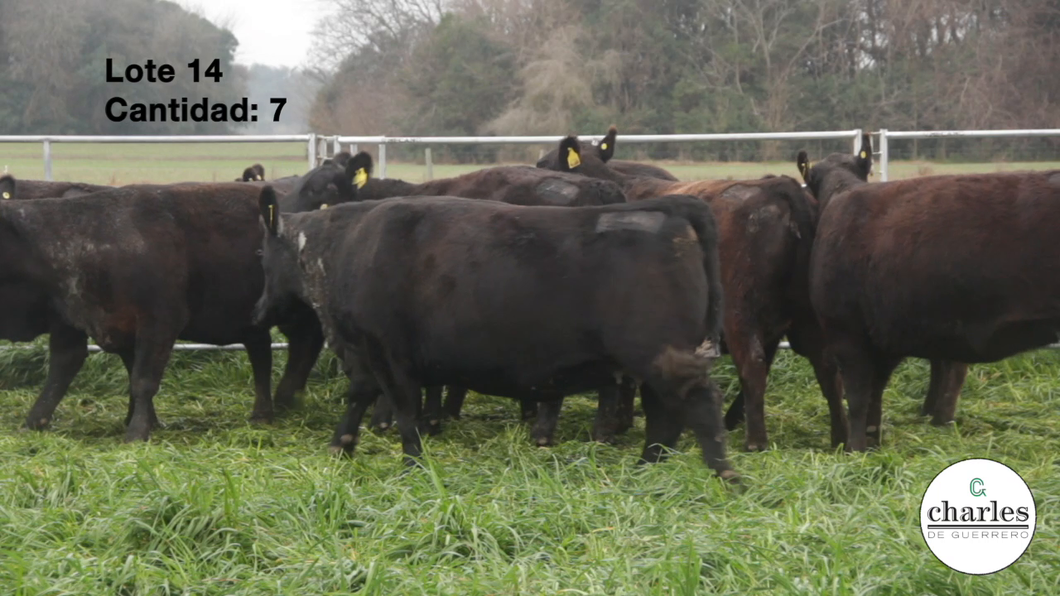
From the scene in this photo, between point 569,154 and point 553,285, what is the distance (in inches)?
139

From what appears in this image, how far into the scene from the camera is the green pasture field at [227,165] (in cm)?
1162

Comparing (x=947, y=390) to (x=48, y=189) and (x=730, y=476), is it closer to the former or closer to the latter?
(x=730, y=476)

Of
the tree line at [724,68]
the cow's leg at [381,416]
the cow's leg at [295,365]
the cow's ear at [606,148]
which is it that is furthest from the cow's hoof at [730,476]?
the tree line at [724,68]

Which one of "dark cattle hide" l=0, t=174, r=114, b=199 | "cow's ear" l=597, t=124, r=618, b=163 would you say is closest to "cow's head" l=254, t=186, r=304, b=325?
"dark cattle hide" l=0, t=174, r=114, b=199

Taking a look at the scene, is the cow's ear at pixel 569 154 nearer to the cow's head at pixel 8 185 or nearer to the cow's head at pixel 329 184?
the cow's head at pixel 329 184

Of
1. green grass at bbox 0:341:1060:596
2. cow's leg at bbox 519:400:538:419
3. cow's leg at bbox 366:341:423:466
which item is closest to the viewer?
green grass at bbox 0:341:1060:596

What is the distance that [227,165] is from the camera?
17.5m

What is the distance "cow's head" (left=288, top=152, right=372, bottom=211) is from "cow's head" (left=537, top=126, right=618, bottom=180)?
150 centimetres

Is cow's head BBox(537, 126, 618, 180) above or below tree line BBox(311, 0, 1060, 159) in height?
below

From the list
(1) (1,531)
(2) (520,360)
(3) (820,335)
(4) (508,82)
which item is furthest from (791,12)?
(1) (1,531)

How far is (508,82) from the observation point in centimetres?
3269

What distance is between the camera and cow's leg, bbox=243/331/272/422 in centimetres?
805

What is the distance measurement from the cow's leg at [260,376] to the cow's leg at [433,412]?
109 centimetres

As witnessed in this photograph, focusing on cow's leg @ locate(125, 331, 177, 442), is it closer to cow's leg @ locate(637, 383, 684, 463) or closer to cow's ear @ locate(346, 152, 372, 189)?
cow's ear @ locate(346, 152, 372, 189)
